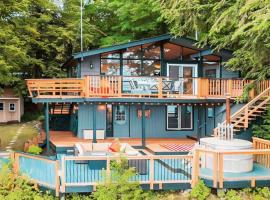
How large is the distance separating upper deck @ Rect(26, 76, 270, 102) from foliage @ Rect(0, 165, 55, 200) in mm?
6425

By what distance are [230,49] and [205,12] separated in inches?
193

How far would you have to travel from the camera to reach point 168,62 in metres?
21.3

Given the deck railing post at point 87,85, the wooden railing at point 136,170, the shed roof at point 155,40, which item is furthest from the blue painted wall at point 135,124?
the wooden railing at point 136,170

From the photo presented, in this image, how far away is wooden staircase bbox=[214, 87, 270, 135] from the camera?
17469 mm

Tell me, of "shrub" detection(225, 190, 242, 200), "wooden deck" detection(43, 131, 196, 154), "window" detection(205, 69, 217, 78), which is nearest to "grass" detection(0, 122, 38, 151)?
"wooden deck" detection(43, 131, 196, 154)

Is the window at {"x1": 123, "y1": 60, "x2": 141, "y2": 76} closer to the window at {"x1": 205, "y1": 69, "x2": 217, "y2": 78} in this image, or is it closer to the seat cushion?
A: the window at {"x1": 205, "y1": 69, "x2": 217, "y2": 78}

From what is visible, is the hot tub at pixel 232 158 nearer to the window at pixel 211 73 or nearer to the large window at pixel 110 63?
the large window at pixel 110 63

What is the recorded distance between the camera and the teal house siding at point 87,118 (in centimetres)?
2062

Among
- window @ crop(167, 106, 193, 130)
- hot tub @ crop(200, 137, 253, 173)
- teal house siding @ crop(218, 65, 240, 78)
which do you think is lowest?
hot tub @ crop(200, 137, 253, 173)

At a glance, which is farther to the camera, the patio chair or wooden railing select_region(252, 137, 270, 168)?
wooden railing select_region(252, 137, 270, 168)

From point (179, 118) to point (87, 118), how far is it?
17.8ft

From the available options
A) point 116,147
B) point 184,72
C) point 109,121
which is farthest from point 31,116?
point 116,147

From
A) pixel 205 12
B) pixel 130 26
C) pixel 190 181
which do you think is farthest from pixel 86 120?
pixel 130 26

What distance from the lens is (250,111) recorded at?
18109 millimetres
